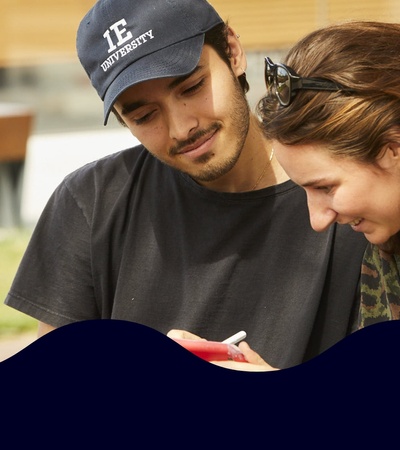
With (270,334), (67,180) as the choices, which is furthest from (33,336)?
(270,334)

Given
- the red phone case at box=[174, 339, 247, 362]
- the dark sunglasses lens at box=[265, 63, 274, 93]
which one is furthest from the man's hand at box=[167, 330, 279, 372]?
the dark sunglasses lens at box=[265, 63, 274, 93]

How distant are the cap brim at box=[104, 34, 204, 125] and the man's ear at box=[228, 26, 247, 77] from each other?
171 mm

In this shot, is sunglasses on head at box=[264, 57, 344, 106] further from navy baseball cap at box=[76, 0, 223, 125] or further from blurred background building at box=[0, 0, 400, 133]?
blurred background building at box=[0, 0, 400, 133]

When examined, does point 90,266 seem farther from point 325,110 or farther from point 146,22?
point 325,110

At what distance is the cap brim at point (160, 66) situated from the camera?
231cm

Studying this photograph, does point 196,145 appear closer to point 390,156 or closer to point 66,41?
point 390,156

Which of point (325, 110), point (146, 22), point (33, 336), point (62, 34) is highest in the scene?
point (146, 22)

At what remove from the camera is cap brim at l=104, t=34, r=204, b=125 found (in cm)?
231

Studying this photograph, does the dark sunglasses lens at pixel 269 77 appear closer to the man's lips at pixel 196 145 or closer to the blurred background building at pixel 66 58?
the man's lips at pixel 196 145

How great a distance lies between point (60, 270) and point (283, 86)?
91 centimetres

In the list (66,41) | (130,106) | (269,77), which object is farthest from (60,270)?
(66,41)

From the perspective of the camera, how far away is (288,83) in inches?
76.7

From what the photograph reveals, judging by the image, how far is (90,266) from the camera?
2553 mm

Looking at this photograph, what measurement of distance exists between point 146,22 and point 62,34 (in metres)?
5.75
